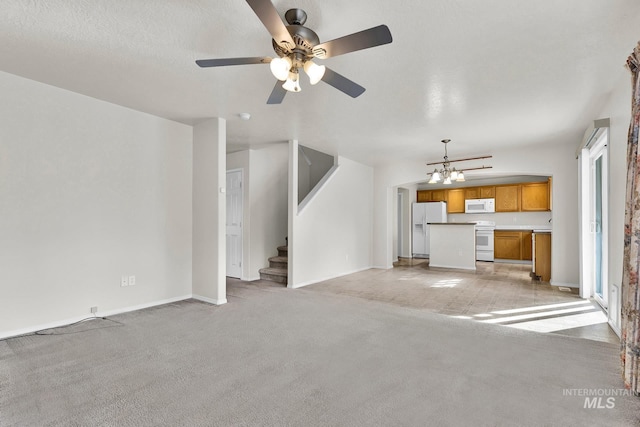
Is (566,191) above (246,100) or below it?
below

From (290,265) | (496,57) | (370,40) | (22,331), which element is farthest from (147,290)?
(496,57)

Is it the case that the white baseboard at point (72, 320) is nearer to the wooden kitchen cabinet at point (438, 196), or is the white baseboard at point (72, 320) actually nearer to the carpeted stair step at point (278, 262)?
the carpeted stair step at point (278, 262)

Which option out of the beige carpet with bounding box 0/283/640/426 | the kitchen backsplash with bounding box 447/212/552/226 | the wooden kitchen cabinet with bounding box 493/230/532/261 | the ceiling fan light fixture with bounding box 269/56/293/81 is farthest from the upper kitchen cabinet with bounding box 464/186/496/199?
the ceiling fan light fixture with bounding box 269/56/293/81

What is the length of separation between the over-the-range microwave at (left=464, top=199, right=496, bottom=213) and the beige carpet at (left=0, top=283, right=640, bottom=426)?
20.8 ft

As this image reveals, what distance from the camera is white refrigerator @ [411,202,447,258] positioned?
9344 mm

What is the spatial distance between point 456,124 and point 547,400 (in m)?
3.49

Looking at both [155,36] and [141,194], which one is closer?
[155,36]

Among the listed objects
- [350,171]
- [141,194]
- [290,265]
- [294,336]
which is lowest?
[294,336]

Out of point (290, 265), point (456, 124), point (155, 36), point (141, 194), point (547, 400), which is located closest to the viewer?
point (547, 400)

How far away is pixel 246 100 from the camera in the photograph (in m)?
3.64

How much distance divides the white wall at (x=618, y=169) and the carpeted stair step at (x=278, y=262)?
4664 mm

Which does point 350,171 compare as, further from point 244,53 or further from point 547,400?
point 547,400

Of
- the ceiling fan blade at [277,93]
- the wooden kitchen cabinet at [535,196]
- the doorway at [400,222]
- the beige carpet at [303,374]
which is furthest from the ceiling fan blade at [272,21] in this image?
the wooden kitchen cabinet at [535,196]

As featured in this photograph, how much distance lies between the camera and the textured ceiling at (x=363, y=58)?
2076 millimetres
